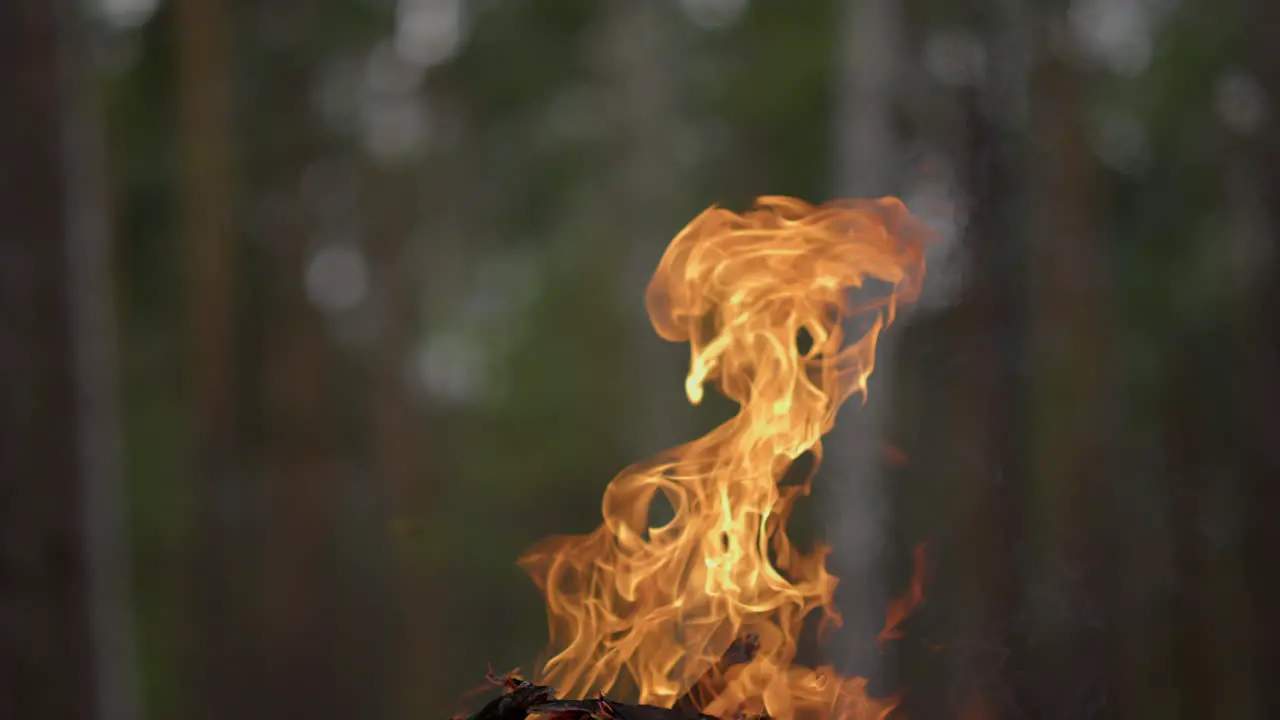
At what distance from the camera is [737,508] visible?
7.49ft

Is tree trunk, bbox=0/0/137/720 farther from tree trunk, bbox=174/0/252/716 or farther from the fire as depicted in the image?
tree trunk, bbox=174/0/252/716

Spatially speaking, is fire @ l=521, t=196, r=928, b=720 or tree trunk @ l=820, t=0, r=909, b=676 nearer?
fire @ l=521, t=196, r=928, b=720

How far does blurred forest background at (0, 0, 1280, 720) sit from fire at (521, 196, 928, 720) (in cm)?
478

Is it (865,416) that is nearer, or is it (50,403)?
(50,403)

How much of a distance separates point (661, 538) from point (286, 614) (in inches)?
407

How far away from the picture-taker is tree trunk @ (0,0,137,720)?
3.93 metres

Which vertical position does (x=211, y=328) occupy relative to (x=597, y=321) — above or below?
above

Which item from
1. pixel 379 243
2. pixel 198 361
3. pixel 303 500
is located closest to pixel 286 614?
pixel 303 500

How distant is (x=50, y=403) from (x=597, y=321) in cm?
839

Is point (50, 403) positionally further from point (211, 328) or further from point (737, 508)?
point (211, 328)

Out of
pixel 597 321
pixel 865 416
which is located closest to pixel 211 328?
pixel 597 321

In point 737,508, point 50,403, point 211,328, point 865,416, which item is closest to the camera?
point 737,508

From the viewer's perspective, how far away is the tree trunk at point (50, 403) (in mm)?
3926

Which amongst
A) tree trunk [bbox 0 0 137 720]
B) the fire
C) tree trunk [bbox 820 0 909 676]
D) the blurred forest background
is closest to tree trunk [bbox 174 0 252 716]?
the blurred forest background
